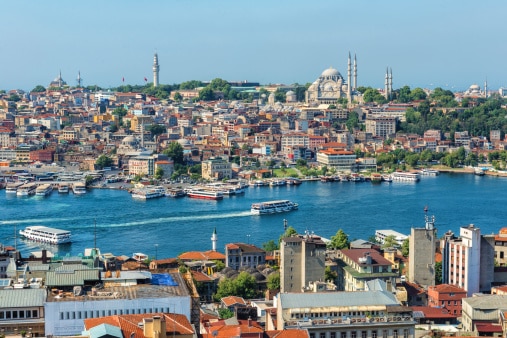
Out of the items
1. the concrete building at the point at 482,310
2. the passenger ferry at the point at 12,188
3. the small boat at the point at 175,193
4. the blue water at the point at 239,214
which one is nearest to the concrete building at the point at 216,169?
the blue water at the point at 239,214

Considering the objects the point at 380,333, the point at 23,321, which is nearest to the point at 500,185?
the point at 380,333

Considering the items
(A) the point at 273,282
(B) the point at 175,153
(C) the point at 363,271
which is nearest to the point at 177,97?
(B) the point at 175,153

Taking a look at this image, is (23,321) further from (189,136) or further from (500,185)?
(189,136)

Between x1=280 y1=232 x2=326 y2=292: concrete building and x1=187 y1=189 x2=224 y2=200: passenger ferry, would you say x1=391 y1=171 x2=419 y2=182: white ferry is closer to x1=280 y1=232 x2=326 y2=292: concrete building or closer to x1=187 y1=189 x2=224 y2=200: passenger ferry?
x1=187 y1=189 x2=224 y2=200: passenger ferry

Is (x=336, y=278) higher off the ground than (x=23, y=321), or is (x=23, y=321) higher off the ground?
(x=23, y=321)

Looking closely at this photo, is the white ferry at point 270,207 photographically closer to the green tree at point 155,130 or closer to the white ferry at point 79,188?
the white ferry at point 79,188

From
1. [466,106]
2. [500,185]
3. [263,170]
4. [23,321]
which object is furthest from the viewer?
[466,106]

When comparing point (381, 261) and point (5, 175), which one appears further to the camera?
point (5, 175)
